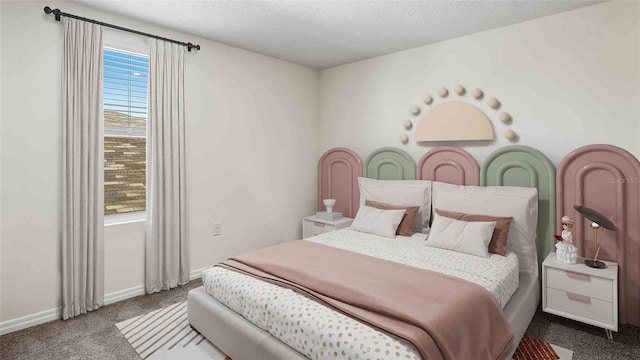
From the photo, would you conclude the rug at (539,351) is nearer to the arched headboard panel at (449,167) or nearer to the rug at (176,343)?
the rug at (176,343)

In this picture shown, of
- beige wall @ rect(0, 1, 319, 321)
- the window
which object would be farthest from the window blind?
beige wall @ rect(0, 1, 319, 321)

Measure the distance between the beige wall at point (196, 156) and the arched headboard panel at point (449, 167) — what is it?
1631 millimetres

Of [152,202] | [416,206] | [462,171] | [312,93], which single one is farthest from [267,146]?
[462,171]

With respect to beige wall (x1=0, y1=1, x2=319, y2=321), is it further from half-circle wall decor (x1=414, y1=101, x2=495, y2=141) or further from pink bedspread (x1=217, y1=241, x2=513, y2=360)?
half-circle wall decor (x1=414, y1=101, x2=495, y2=141)

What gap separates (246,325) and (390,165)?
255 centimetres

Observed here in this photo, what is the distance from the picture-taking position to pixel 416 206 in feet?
11.1

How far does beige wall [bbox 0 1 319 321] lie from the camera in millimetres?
2510

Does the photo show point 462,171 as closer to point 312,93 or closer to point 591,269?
point 591,269

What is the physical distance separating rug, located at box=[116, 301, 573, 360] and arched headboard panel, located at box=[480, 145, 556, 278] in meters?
0.95

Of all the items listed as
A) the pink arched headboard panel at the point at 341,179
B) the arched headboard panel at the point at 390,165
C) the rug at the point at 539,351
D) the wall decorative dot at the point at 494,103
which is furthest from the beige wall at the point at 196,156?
the rug at the point at 539,351

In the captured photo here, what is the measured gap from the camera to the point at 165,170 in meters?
3.21

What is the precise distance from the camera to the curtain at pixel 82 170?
2.68 metres

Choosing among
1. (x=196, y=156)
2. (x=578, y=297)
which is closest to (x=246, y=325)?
(x=196, y=156)

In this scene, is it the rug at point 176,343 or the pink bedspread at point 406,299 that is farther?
the rug at point 176,343
